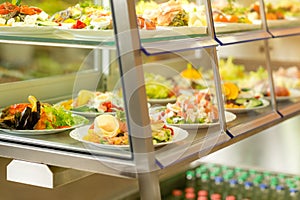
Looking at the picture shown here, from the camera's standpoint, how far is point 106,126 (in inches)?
63.4

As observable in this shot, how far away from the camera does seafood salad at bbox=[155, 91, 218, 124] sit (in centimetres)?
186

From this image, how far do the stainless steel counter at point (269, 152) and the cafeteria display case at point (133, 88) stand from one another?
105cm

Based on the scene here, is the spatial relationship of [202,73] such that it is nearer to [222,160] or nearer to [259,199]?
[259,199]

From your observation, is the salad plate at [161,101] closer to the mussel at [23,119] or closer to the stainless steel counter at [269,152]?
the mussel at [23,119]

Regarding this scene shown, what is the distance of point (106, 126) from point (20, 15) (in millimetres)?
519

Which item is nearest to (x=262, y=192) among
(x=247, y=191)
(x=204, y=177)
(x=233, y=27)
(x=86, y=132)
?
(x=247, y=191)

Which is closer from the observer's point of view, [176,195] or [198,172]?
[176,195]

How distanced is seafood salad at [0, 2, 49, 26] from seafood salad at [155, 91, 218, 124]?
51 cm

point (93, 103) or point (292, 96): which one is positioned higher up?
point (93, 103)

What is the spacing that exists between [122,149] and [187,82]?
138cm

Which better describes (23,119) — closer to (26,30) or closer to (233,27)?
(26,30)

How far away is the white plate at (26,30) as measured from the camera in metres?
1.74

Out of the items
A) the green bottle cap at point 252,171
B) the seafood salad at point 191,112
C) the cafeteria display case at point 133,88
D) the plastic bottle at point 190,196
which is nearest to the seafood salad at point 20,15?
the cafeteria display case at point 133,88

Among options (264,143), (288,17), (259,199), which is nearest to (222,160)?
(264,143)
